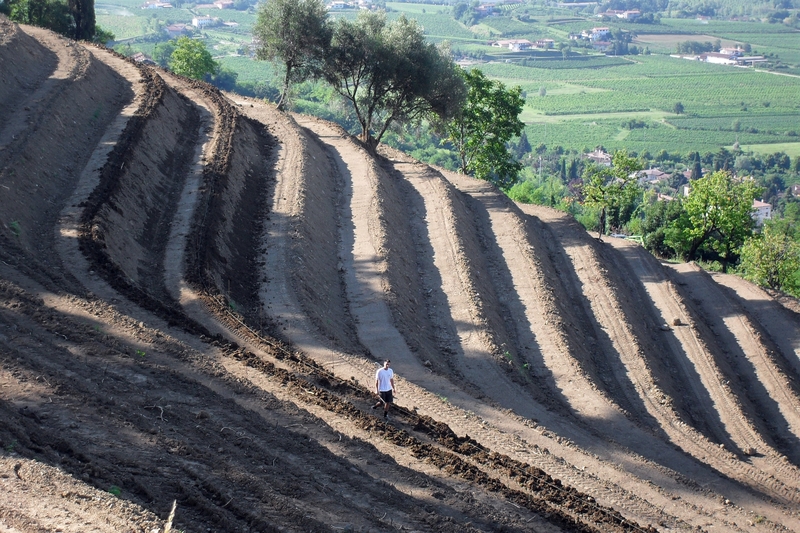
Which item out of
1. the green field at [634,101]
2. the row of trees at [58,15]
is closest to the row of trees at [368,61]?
the row of trees at [58,15]

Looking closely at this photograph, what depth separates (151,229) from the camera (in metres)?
25.5

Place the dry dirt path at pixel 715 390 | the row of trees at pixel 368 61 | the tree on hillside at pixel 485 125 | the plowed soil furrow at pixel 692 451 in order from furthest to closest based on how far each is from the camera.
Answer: the tree on hillside at pixel 485 125
the row of trees at pixel 368 61
the dry dirt path at pixel 715 390
the plowed soil furrow at pixel 692 451

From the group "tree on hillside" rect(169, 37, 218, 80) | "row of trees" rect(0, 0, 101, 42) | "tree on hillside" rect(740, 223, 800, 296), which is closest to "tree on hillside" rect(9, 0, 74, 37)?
"row of trees" rect(0, 0, 101, 42)

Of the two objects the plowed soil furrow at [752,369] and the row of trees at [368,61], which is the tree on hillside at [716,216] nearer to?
the plowed soil furrow at [752,369]

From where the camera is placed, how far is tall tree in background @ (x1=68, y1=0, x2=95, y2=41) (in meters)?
50.2

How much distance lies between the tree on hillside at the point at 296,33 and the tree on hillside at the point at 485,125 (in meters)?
9.22

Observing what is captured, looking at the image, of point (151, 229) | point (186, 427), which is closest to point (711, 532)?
point (186, 427)

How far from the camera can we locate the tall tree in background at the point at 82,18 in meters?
50.2

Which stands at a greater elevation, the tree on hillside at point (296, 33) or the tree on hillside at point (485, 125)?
the tree on hillside at point (296, 33)

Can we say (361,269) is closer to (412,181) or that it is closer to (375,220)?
(375,220)

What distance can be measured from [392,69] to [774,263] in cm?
2340

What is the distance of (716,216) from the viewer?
48.8m

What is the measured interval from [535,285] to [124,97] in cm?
1872

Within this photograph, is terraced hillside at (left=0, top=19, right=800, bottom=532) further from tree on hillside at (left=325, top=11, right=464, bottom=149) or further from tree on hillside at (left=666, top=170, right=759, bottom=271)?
tree on hillside at (left=666, top=170, right=759, bottom=271)
